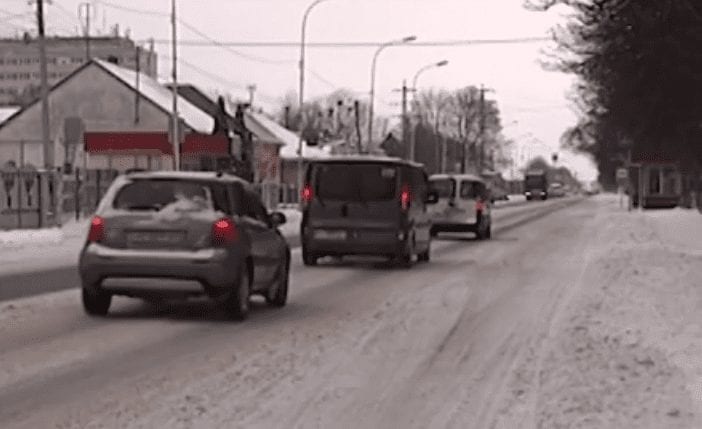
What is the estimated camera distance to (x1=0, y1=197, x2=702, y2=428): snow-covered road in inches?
328

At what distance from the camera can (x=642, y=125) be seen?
103 ft

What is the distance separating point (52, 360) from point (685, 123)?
22256mm

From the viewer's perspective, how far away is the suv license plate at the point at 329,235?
79.2ft

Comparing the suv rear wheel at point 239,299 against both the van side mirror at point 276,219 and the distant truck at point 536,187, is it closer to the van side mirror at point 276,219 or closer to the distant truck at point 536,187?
the van side mirror at point 276,219

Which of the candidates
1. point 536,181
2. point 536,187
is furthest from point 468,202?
point 536,181

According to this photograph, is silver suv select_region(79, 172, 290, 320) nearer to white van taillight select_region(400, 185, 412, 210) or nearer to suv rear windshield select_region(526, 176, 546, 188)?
white van taillight select_region(400, 185, 412, 210)

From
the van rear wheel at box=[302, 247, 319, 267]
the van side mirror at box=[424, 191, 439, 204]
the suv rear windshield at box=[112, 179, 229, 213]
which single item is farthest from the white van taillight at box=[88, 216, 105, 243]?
the van side mirror at box=[424, 191, 439, 204]

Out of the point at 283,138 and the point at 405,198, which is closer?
the point at 405,198

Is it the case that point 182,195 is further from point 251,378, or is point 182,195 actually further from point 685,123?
point 685,123

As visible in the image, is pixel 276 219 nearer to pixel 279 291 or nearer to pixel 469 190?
pixel 279 291

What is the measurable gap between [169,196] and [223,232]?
731 millimetres

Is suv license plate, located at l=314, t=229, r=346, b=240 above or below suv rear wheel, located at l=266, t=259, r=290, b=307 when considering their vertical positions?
above

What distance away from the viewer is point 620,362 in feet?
34.7

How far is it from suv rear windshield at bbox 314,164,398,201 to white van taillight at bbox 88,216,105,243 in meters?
10.1
